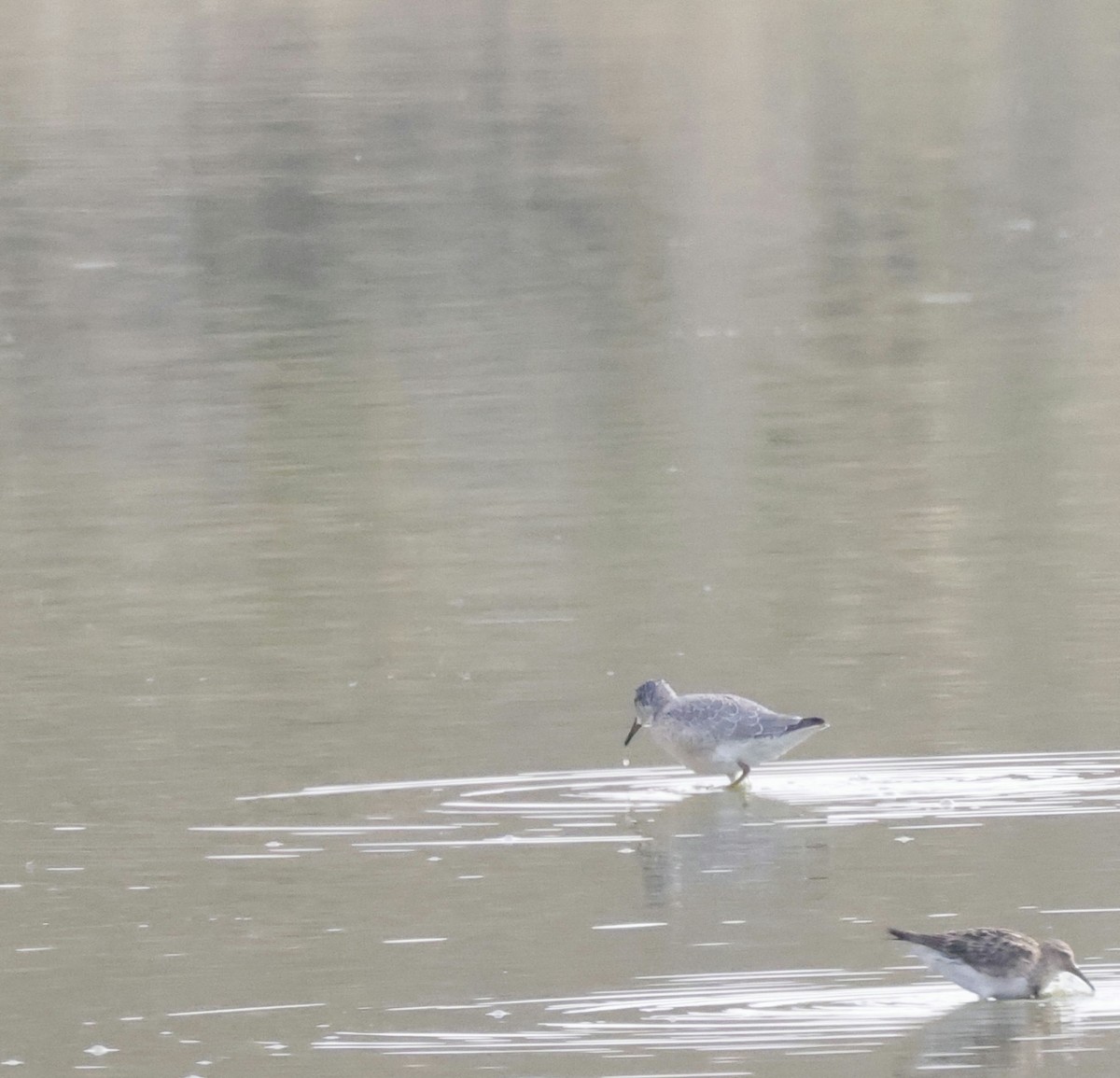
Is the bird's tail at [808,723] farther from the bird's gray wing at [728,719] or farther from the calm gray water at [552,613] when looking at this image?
the calm gray water at [552,613]

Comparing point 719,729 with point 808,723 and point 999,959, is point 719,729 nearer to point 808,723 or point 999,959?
point 808,723

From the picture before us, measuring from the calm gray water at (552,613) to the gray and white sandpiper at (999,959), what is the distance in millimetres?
116

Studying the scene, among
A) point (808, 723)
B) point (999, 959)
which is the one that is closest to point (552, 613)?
point (808, 723)

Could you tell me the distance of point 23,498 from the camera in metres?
16.4

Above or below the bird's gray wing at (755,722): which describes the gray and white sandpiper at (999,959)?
below

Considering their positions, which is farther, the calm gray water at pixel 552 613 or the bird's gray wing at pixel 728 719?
the bird's gray wing at pixel 728 719

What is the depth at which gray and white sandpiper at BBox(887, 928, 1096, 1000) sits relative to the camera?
7.70 metres

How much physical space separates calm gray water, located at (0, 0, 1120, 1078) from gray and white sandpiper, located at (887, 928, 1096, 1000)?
0.12 m

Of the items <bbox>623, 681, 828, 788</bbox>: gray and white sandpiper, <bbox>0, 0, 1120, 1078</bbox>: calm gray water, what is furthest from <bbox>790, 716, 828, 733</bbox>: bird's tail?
<bbox>0, 0, 1120, 1078</bbox>: calm gray water

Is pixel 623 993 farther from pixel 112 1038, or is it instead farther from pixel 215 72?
pixel 215 72

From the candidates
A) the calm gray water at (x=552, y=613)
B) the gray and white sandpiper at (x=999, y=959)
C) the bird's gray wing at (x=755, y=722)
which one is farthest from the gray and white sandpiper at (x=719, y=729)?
the gray and white sandpiper at (x=999, y=959)

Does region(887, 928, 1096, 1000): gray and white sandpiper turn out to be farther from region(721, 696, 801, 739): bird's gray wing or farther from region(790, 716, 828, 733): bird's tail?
region(721, 696, 801, 739): bird's gray wing

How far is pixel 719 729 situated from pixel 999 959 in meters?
2.61

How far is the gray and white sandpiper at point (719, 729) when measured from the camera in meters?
10.1
